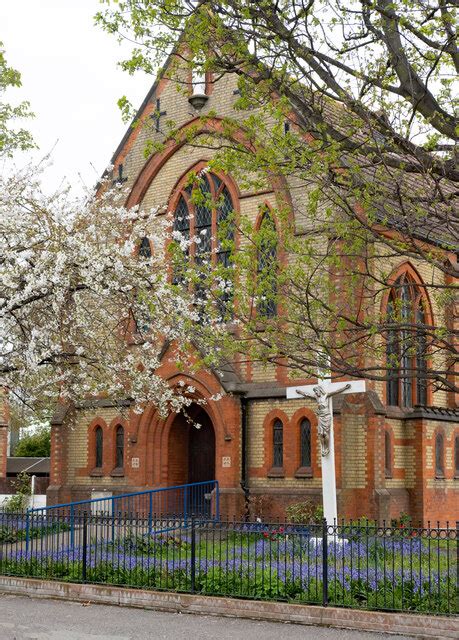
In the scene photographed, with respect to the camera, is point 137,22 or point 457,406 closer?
point 137,22

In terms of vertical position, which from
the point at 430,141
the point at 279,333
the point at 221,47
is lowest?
the point at 279,333

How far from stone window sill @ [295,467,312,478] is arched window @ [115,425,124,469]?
567 centimetres

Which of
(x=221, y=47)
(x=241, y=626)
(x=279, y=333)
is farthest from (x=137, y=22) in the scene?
(x=241, y=626)

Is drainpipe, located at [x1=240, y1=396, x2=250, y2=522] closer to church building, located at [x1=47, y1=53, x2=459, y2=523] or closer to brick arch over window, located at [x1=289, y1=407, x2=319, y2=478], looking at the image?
church building, located at [x1=47, y1=53, x2=459, y2=523]

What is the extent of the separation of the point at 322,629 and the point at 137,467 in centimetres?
1270

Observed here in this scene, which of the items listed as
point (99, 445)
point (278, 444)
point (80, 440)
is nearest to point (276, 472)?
point (278, 444)

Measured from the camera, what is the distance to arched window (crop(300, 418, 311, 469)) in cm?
2103

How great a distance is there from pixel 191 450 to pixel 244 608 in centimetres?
1251

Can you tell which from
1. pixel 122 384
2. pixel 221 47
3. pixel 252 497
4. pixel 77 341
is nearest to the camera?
pixel 221 47

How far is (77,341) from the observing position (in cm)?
1816

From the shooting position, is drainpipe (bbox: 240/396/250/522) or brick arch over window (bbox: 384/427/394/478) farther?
drainpipe (bbox: 240/396/250/522)

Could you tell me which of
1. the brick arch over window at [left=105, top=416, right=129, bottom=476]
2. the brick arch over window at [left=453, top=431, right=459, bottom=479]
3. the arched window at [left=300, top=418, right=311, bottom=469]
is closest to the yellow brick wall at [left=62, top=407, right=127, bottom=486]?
the brick arch over window at [left=105, top=416, right=129, bottom=476]

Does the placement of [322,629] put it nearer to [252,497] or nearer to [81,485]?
[252,497]

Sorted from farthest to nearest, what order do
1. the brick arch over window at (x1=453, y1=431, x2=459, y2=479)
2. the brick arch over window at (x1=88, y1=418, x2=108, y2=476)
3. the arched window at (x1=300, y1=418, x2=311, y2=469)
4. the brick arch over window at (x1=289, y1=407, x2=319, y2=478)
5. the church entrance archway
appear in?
1. the brick arch over window at (x1=88, y1=418, x2=108, y2=476)
2. the church entrance archway
3. the brick arch over window at (x1=453, y1=431, x2=459, y2=479)
4. the arched window at (x1=300, y1=418, x2=311, y2=469)
5. the brick arch over window at (x1=289, y1=407, x2=319, y2=478)
